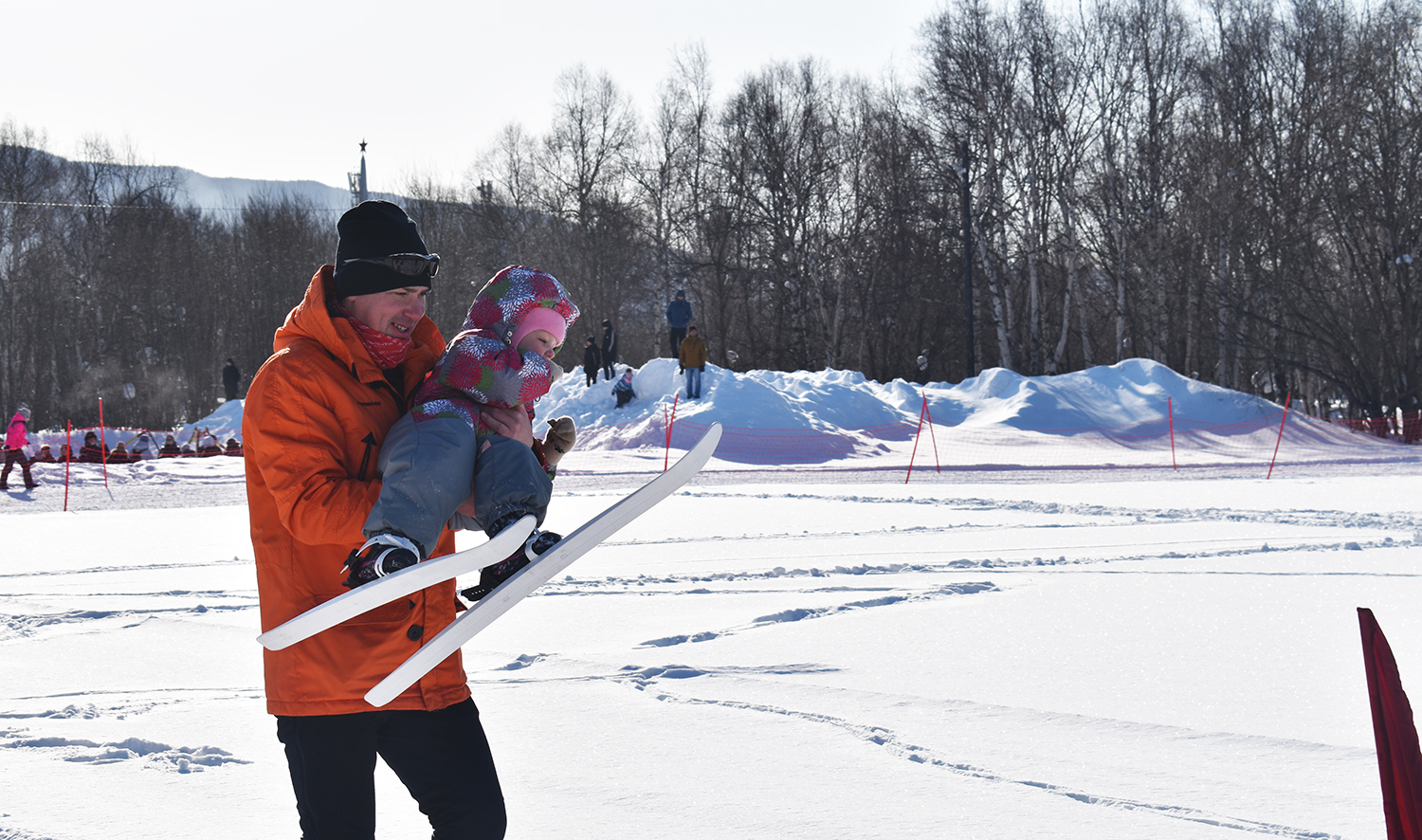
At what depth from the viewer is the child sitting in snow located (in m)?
1.79

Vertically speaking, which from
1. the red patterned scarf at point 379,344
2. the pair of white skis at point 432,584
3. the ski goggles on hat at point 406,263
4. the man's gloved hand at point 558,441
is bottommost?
the pair of white skis at point 432,584

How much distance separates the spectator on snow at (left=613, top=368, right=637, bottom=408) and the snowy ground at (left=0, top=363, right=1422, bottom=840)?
13.1 metres

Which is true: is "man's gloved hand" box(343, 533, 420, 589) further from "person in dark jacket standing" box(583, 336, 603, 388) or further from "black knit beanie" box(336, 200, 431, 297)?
"person in dark jacket standing" box(583, 336, 603, 388)

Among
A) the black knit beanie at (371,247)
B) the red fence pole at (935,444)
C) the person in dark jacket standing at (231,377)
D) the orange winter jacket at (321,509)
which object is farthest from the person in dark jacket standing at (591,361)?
the orange winter jacket at (321,509)

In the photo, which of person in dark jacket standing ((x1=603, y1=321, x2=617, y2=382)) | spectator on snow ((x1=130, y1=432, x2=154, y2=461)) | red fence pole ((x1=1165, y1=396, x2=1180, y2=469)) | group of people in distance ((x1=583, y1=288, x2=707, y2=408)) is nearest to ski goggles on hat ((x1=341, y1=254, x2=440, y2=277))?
red fence pole ((x1=1165, y1=396, x2=1180, y2=469))

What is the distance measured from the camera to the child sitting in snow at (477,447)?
179cm

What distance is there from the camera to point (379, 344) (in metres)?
2.07

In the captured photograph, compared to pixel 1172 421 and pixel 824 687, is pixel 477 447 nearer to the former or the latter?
pixel 824 687

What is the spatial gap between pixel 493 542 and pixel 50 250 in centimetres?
4684

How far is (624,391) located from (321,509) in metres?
20.6

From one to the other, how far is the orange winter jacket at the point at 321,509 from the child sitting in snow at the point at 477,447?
0.24 ft

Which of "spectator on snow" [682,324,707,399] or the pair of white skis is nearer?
the pair of white skis

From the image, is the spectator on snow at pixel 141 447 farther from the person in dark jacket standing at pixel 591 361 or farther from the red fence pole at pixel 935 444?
the red fence pole at pixel 935 444

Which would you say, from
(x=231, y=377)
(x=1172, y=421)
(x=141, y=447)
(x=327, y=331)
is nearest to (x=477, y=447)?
(x=327, y=331)
